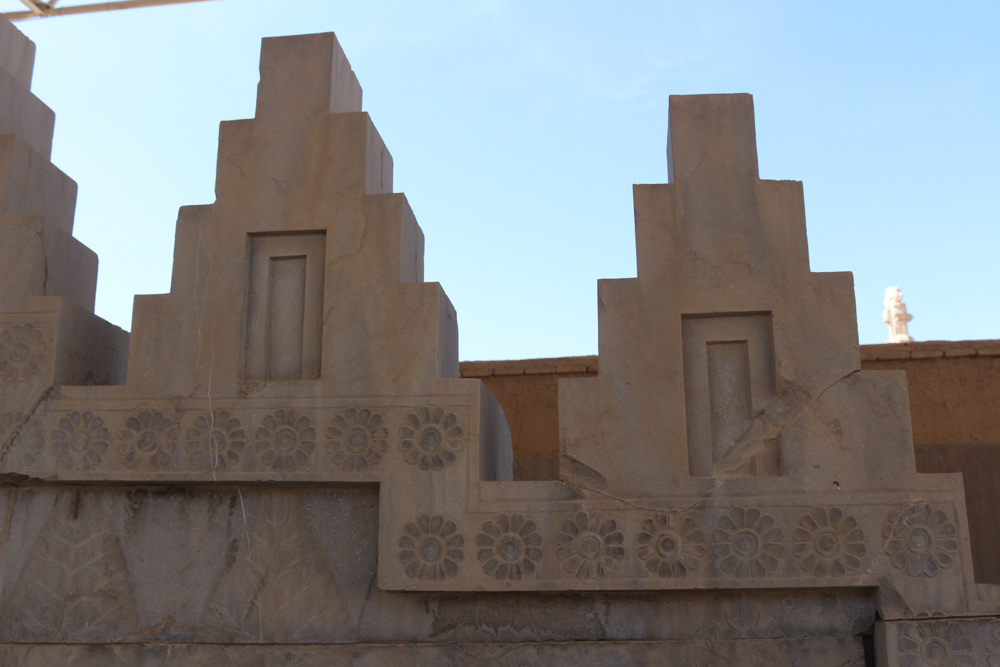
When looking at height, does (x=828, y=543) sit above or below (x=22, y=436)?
below

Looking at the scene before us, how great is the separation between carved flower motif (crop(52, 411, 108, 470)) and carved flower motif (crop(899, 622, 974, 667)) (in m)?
3.16

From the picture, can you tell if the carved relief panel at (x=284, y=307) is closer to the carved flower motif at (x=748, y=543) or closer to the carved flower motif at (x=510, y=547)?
the carved flower motif at (x=510, y=547)

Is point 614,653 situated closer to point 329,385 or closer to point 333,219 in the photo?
point 329,385

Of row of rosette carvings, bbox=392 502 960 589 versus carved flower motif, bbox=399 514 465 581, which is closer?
row of rosette carvings, bbox=392 502 960 589

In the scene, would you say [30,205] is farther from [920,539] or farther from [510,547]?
[920,539]

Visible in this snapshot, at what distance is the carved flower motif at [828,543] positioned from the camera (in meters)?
3.57

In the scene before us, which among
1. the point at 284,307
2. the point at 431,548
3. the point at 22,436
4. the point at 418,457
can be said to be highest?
the point at 284,307

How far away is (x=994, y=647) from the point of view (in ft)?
11.4

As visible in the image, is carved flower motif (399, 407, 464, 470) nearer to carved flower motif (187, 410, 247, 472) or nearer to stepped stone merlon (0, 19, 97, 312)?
carved flower motif (187, 410, 247, 472)

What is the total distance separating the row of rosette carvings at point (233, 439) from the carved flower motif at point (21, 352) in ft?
0.57

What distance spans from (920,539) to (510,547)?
1.50 metres

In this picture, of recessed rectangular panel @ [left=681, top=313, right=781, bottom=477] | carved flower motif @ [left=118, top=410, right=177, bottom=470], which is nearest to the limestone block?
recessed rectangular panel @ [left=681, top=313, right=781, bottom=477]

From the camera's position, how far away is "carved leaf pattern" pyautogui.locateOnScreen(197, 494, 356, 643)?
3.86m

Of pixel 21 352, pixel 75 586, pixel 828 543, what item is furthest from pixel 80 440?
pixel 828 543
